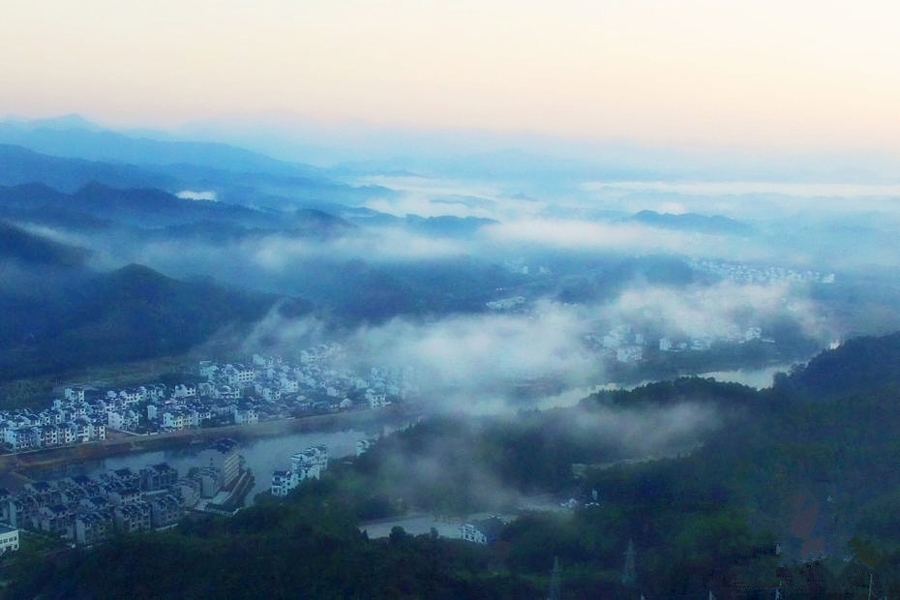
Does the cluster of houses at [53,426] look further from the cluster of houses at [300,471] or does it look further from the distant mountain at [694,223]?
the distant mountain at [694,223]

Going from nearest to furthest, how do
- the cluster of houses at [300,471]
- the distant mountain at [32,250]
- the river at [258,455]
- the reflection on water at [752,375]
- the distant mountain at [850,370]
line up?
1. the cluster of houses at [300,471]
2. the river at [258,455]
3. the distant mountain at [850,370]
4. the reflection on water at [752,375]
5. the distant mountain at [32,250]

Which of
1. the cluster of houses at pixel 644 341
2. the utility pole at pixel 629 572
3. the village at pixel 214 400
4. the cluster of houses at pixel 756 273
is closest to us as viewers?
the utility pole at pixel 629 572

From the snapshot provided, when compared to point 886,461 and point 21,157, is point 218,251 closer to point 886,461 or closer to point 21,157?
point 21,157

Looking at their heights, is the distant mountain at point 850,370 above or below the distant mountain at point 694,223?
below

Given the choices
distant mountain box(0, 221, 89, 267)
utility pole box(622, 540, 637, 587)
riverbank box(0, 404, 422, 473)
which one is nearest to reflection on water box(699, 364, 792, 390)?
riverbank box(0, 404, 422, 473)

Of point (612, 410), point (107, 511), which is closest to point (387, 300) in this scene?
point (612, 410)

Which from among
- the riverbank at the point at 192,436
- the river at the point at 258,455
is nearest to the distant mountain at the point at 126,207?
the riverbank at the point at 192,436

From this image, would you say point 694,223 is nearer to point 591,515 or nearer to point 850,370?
point 850,370
